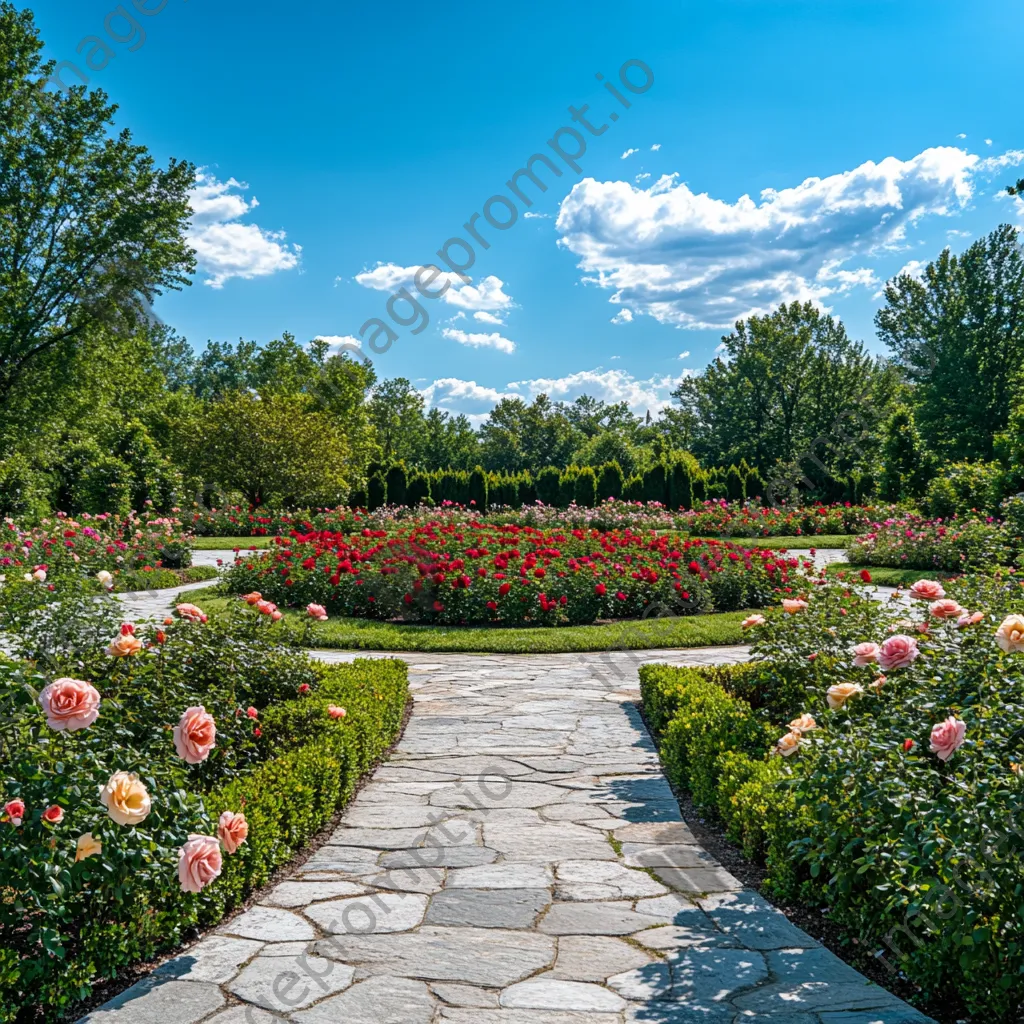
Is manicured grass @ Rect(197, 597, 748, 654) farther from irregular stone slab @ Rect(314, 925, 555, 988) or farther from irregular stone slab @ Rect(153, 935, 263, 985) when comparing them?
irregular stone slab @ Rect(314, 925, 555, 988)

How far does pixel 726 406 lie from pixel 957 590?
131 ft

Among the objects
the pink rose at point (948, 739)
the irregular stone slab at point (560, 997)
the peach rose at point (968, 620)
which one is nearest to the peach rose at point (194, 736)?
the irregular stone slab at point (560, 997)

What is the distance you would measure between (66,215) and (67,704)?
20.7 metres

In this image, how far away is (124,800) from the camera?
248 centimetres

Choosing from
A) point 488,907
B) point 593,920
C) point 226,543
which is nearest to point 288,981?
point 488,907

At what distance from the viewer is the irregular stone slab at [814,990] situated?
7.99 feet

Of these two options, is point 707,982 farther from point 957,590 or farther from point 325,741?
point 957,590

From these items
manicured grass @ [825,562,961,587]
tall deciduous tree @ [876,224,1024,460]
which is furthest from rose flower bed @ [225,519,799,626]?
tall deciduous tree @ [876,224,1024,460]

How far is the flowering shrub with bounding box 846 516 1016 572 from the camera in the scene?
540 inches

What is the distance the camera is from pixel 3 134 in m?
18.5

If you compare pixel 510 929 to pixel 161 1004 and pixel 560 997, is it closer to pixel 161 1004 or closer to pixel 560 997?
pixel 560 997

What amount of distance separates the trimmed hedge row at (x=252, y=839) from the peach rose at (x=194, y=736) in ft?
1.20

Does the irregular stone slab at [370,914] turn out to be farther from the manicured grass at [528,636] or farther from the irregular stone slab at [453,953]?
the manicured grass at [528,636]

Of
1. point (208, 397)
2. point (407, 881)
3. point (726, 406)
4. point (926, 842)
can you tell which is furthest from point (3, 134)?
point (208, 397)
